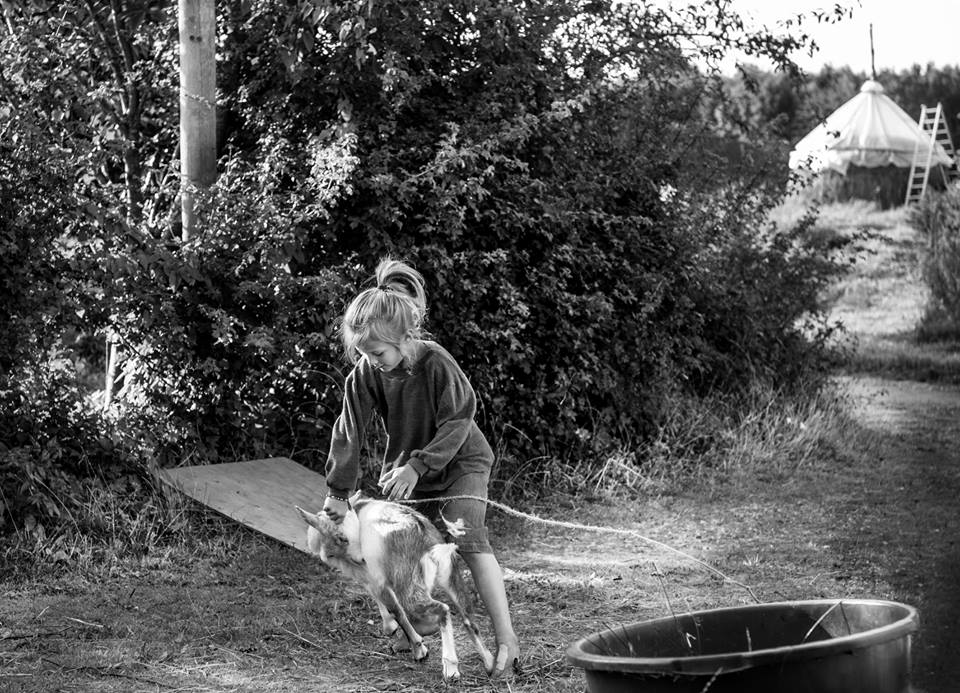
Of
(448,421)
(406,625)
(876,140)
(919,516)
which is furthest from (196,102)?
(876,140)

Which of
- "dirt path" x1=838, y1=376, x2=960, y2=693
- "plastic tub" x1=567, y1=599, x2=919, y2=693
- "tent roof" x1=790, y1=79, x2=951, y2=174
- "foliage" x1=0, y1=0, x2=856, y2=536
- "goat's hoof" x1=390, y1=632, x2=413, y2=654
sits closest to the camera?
"plastic tub" x1=567, y1=599, x2=919, y2=693

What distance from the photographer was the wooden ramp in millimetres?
6395

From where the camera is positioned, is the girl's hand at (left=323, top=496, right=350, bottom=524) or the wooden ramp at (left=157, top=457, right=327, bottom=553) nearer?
the girl's hand at (left=323, top=496, right=350, bottom=524)

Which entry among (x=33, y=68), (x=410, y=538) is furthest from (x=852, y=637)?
(x=33, y=68)

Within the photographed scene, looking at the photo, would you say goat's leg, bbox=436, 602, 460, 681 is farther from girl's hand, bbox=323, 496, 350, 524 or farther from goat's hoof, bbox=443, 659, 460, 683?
girl's hand, bbox=323, 496, 350, 524

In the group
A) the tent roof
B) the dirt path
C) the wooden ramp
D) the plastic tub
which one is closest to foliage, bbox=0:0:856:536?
the wooden ramp

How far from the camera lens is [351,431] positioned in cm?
463

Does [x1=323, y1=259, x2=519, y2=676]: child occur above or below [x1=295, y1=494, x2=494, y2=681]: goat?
above

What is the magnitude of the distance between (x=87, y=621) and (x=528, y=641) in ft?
6.35

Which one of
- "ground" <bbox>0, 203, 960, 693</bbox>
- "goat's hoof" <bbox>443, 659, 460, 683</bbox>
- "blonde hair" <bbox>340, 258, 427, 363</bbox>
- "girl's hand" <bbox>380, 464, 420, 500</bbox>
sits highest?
"blonde hair" <bbox>340, 258, 427, 363</bbox>

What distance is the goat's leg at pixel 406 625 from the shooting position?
14.4 feet

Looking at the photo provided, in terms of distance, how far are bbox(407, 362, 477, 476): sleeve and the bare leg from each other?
0.39 m

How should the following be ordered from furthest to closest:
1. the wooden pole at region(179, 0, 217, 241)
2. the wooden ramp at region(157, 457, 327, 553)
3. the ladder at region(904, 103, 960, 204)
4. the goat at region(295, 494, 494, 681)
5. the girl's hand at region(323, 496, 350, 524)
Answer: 1. the ladder at region(904, 103, 960, 204)
2. the wooden pole at region(179, 0, 217, 241)
3. the wooden ramp at region(157, 457, 327, 553)
4. the girl's hand at region(323, 496, 350, 524)
5. the goat at region(295, 494, 494, 681)

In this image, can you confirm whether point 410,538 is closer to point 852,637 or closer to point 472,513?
point 472,513
